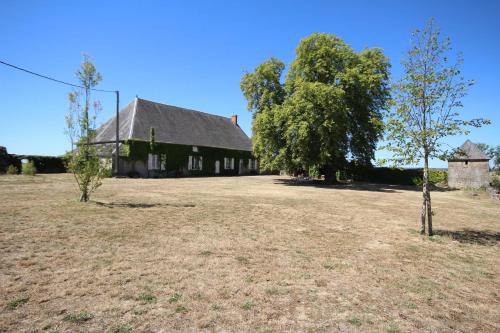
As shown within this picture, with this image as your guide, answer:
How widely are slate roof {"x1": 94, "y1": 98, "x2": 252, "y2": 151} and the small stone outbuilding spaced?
24.0m

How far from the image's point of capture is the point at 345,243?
7.30m

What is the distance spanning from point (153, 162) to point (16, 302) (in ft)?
93.0

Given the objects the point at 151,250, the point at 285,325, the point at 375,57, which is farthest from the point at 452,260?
the point at 375,57

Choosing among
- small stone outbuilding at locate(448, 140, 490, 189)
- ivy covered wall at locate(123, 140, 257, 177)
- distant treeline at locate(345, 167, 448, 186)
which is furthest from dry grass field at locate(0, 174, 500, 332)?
distant treeline at locate(345, 167, 448, 186)

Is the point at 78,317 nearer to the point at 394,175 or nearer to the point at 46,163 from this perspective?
the point at 46,163

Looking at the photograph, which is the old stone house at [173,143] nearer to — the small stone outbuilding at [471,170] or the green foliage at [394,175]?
the green foliage at [394,175]

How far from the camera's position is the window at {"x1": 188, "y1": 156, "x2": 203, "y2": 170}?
1382 inches

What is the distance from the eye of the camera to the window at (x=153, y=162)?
30.9m

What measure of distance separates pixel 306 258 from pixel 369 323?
235 cm

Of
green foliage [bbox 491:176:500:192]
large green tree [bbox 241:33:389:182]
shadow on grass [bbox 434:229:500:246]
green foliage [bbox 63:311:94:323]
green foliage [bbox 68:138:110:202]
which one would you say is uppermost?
large green tree [bbox 241:33:389:182]

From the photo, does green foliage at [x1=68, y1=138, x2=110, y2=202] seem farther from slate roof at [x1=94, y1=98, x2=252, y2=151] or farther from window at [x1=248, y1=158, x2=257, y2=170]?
window at [x1=248, y1=158, x2=257, y2=170]

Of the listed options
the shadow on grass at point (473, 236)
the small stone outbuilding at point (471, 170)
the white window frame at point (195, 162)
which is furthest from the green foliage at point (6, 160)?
the small stone outbuilding at point (471, 170)

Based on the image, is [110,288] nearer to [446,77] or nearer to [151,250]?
[151,250]

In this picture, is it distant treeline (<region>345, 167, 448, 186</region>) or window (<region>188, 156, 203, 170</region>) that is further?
window (<region>188, 156, 203, 170</region>)
